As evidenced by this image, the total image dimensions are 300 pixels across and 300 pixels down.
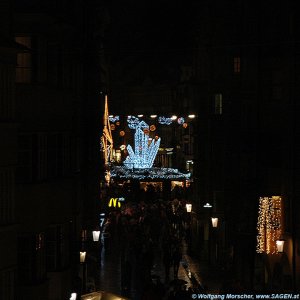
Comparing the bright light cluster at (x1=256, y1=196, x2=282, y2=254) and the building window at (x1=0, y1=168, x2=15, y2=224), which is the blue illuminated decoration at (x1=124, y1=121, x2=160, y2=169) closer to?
the bright light cluster at (x1=256, y1=196, x2=282, y2=254)

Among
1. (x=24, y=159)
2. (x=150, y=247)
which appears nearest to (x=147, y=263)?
(x=150, y=247)

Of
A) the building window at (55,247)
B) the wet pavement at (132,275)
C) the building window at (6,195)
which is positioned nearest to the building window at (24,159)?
the building window at (55,247)

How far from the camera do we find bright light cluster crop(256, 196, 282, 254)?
106 feet

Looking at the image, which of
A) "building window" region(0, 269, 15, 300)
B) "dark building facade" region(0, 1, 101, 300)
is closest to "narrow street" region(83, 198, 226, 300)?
"dark building facade" region(0, 1, 101, 300)

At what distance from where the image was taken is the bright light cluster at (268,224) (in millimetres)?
32406

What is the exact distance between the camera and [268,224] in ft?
107

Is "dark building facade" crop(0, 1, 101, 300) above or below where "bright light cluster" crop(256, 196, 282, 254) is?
above

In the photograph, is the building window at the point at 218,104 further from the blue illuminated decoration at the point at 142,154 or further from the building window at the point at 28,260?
the blue illuminated decoration at the point at 142,154

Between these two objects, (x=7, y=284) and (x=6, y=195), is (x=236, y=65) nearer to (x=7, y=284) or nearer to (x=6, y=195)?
(x=6, y=195)

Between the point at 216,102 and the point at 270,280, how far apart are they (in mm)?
18264

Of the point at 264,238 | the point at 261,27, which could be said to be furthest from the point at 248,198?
the point at 264,238

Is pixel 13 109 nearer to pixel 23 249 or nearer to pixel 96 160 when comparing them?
pixel 23 249

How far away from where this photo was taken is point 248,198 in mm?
42531

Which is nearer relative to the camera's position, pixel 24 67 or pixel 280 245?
pixel 24 67
